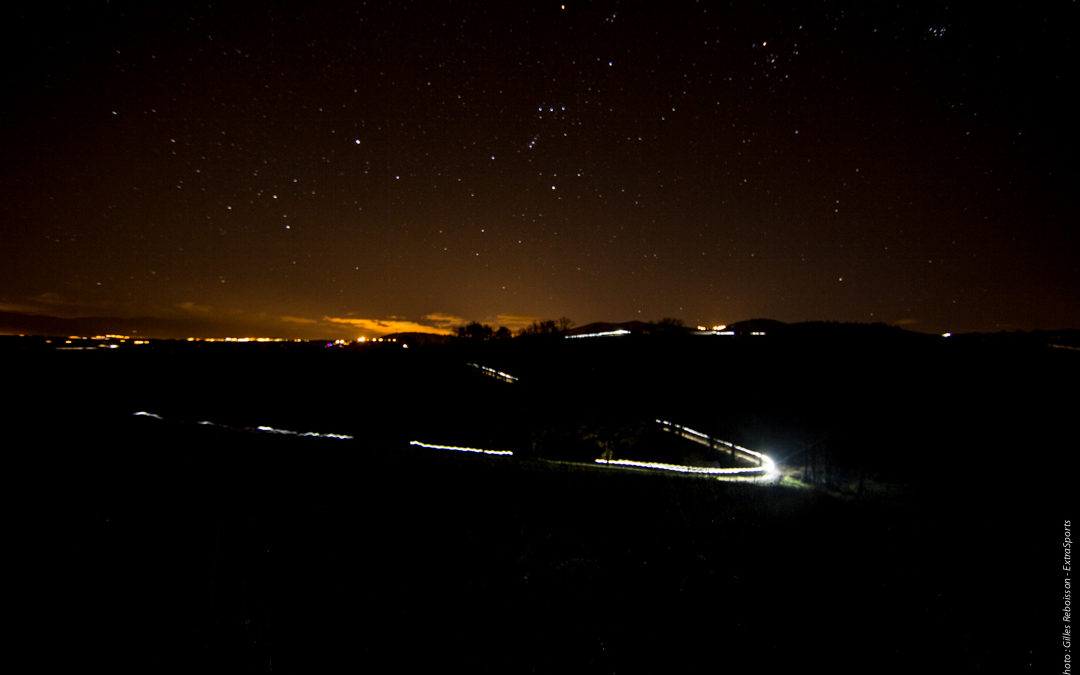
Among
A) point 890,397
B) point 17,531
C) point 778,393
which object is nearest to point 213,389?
point 17,531

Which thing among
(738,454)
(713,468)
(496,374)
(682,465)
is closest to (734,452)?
(738,454)

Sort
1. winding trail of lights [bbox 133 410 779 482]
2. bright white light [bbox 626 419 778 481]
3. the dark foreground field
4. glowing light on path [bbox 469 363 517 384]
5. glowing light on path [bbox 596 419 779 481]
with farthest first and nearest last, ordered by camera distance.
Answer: glowing light on path [bbox 469 363 517 384]
bright white light [bbox 626 419 778 481]
glowing light on path [bbox 596 419 779 481]
winding trail of lights [bbox 133 410 779 482]
the dark foreground field

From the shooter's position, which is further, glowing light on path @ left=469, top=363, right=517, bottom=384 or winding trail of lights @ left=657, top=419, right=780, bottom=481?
glowing light on path @ left=469, top=363, right=517, bottom=384

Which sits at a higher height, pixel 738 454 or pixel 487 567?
pixel 487 567

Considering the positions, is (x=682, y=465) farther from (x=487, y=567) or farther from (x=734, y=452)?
(x=487, y=567)

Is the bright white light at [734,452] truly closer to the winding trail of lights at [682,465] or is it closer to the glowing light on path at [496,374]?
the winding trail of lights at [682,465]

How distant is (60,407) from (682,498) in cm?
1058

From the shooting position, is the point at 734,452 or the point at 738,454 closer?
the point at 734,452

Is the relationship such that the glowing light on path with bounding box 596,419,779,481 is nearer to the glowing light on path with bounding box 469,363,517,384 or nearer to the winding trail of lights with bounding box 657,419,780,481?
the winding trail of lights with bounding box 657,419,780,481

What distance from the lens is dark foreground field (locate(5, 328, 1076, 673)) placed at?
2.03 meters

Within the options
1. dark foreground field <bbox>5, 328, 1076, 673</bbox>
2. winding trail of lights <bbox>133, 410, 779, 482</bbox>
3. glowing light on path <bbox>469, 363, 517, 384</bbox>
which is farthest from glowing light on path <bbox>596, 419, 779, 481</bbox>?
glowing light on path <bbox>469, 363, 517, 384</bbox>

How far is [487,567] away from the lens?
2711mm

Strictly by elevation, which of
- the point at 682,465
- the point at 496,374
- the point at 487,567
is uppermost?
the point at 496,374

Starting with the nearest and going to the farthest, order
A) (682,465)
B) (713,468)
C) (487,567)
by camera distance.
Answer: (487,567) → (713,468) → (682,465)
